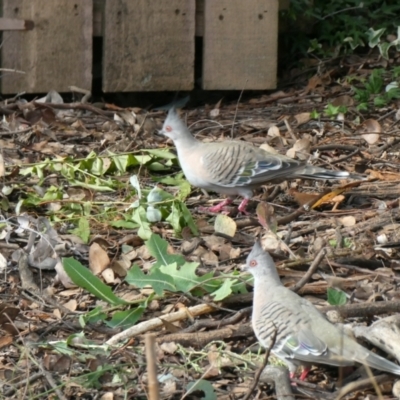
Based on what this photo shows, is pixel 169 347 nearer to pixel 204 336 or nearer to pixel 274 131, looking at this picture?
pixel 204 336

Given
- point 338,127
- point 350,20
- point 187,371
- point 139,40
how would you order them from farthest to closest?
point 350,20, point 139,40, point 338,127, point 187,371

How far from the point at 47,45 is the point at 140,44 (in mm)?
644

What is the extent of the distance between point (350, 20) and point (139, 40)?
1.70m

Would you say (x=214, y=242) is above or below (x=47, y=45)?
below

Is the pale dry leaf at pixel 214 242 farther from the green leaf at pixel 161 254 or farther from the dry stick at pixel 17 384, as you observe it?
the dry stick at pixel 17 384

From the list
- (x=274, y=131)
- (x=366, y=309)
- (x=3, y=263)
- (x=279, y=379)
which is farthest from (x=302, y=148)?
(x=279, y=379)

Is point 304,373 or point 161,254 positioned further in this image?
point 161,254

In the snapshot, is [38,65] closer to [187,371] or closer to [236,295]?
[236,295]

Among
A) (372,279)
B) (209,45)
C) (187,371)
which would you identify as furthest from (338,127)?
(187,371)

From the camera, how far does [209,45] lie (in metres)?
6.81

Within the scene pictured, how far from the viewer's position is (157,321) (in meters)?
3.65

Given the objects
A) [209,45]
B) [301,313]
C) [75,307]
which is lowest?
[75,307]

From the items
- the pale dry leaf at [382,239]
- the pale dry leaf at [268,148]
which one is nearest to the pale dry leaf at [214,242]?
the pale dry leaf at [382,239]

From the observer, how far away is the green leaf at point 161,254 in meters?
4.03
